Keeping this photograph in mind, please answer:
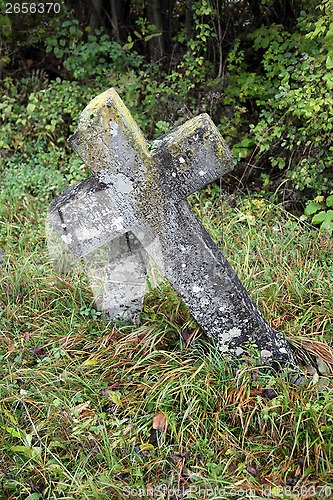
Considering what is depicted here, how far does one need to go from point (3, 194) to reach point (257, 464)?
3217 mm

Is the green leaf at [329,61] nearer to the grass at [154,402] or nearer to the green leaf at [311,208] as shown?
the green leaf at [311,208]

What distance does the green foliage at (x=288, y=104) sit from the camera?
402cm

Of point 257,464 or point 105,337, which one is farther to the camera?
point 105,337

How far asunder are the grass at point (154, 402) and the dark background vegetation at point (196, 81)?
143 centimetres

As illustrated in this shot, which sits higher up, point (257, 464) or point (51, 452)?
point (51, 452)

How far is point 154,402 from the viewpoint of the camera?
7.98 ft

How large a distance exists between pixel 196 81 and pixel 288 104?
1163 mm

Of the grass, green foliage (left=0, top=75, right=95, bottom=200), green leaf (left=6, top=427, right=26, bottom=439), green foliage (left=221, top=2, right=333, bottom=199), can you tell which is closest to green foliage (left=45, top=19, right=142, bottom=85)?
green foliage (left=0, top=75, right=95, bottom=200)

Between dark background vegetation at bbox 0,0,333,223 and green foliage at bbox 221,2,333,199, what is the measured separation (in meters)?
0.01

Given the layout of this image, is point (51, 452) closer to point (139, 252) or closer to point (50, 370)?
point (50, 370)

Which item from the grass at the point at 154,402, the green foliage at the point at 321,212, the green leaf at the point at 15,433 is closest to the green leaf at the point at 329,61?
the green foliage at the point at 321,212

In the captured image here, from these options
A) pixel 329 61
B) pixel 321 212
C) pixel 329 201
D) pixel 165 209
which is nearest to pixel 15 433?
pixel 165 209

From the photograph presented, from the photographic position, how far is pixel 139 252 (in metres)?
2.78

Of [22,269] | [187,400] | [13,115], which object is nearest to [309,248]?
[187,400]
